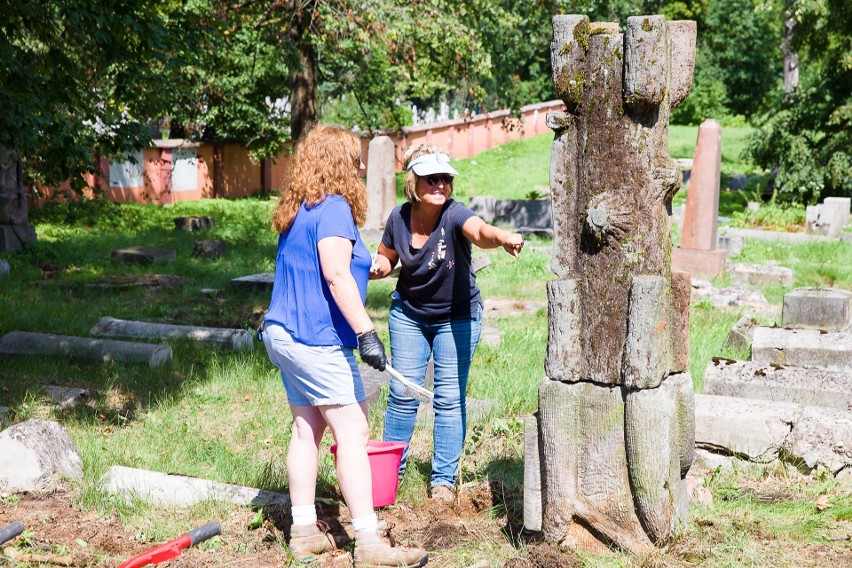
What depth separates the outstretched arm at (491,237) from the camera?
437 centimetres

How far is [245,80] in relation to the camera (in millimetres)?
22031

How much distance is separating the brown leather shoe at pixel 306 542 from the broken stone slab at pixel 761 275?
29.5ft

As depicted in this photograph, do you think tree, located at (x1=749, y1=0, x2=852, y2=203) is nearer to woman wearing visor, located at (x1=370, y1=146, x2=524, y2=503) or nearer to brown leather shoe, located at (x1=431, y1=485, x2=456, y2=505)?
woman wearing visor, located at (x1=370, y1=146, x2=524, y2=503)

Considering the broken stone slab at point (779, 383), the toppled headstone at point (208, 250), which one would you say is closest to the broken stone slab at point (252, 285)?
the toppled headstone at point (208, 250)

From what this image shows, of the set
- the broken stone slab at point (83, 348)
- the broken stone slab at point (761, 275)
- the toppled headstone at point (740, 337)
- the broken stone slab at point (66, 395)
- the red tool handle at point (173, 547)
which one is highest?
the broken stone slab at point (761, 275)

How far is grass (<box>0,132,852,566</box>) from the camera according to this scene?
458 centimetres

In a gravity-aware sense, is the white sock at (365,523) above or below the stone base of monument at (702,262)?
below

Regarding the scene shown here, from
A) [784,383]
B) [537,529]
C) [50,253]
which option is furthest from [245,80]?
[537,529]

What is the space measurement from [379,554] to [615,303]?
1445 mm

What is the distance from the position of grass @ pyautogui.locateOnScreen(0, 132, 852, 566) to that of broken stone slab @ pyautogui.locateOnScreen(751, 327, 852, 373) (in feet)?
1.40

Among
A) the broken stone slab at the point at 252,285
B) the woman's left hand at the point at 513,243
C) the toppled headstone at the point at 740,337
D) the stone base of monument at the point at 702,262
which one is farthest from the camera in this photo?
the stone base of monument at the point at 702,262

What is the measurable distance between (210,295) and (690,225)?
20.1ft

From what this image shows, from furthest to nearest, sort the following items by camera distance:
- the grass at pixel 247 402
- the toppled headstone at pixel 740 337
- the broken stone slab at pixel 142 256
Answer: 1. the broken stone slab at pixel 142 256
2. the toppled headstone at pixel 740 337
3. the grass at pixel 247 402

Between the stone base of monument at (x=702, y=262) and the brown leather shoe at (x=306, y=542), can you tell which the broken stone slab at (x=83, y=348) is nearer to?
the brown leather shoe at (x=306, y=542)
